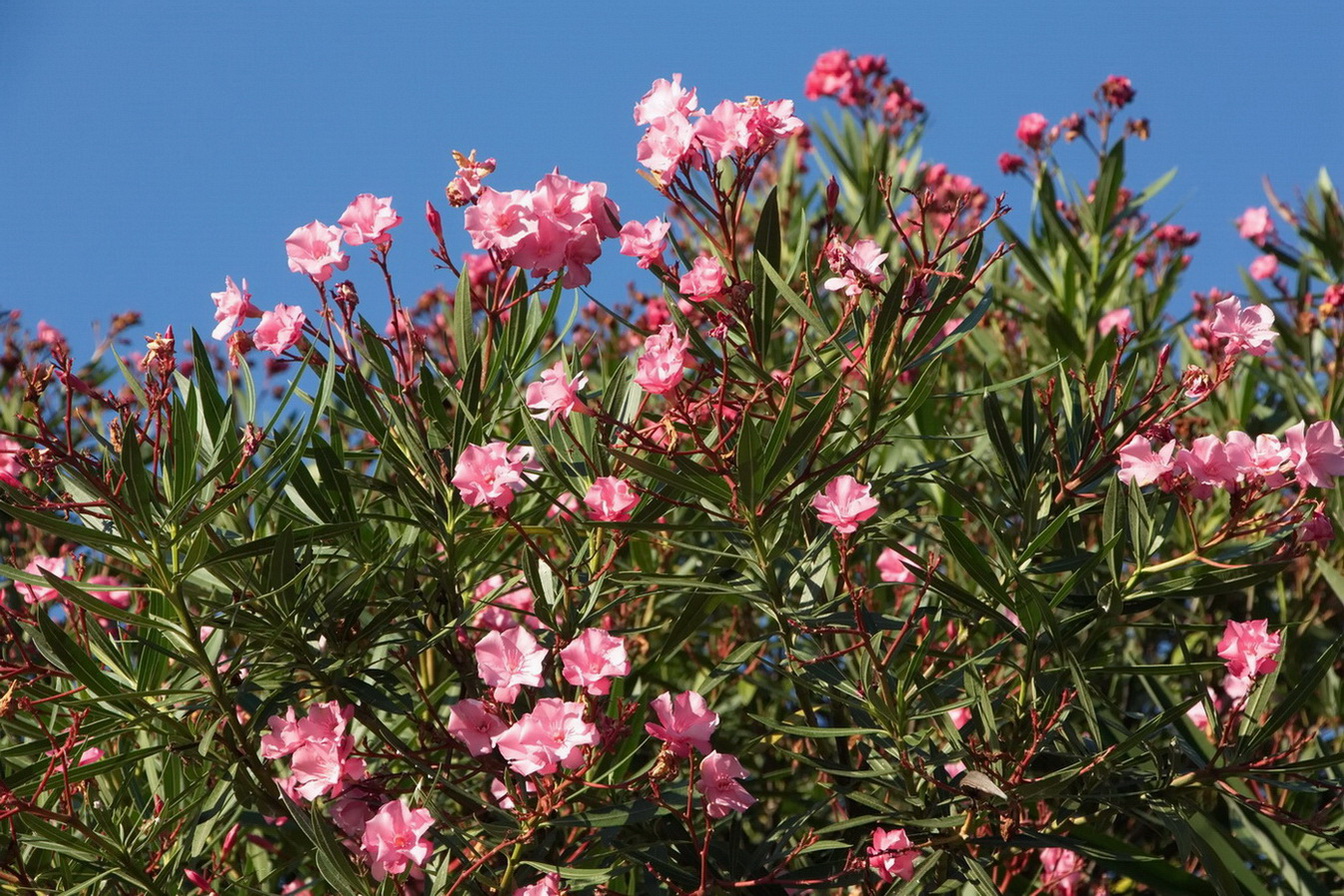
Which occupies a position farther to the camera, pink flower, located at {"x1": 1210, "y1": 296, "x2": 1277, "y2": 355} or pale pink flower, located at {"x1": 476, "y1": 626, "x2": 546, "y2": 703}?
pink flower, located at {"x1": 1210, "y1": 296, "x2": 1277, "y2": 355}

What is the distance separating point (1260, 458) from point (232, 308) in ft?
4.27

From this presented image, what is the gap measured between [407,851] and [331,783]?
0.16 meters

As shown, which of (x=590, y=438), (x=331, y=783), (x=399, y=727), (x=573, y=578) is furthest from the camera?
(x=399, y=727)

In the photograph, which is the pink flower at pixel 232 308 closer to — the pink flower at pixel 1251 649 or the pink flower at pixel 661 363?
the pink flower at pixel 661 363

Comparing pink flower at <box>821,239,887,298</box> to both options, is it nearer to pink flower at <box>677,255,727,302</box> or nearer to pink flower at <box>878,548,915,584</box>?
pink flower at <box>677,255,727,302</box>

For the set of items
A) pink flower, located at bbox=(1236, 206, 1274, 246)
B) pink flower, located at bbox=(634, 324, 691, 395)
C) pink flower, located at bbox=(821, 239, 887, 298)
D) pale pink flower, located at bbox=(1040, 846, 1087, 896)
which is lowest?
pale pink flower, located at bbox=(1040, 846, 1087, 896)

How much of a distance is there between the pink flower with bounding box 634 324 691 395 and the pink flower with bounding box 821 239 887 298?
20 cm

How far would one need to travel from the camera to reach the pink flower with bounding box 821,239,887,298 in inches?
57.6

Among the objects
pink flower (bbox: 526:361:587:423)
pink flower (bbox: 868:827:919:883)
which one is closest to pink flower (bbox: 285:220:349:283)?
pink flower (bbox: 526:361:587:423)

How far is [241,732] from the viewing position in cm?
148

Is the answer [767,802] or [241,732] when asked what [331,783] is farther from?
[767,802]

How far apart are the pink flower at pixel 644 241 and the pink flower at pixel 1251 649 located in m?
0.89

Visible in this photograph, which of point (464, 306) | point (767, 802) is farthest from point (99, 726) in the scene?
point (767, 802)

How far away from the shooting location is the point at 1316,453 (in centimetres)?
154
